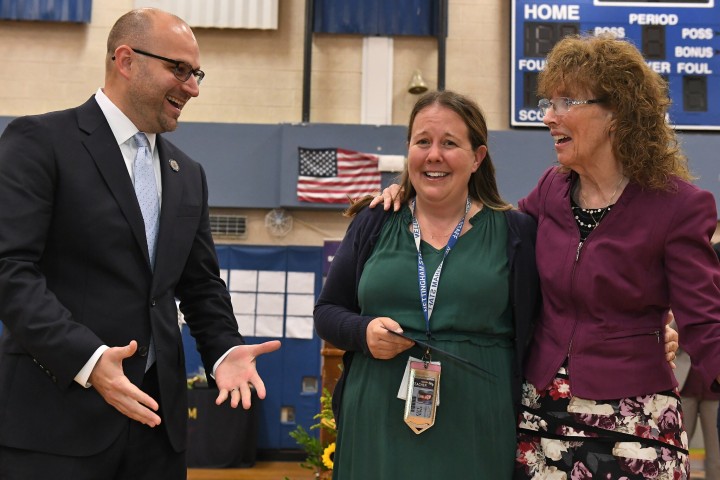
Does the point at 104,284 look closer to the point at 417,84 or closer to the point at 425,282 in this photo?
the point at 425,282

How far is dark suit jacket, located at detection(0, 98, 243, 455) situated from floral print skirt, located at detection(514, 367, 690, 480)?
1.05 metres

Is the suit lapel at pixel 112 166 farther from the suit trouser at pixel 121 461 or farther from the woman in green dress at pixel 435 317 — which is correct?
the woman in green dress at pixel 435 317

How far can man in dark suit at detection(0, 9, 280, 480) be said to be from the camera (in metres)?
1.86

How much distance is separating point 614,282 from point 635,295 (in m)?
0.06

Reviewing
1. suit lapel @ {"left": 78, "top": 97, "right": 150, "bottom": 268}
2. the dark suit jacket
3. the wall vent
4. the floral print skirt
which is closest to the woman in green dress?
the floral print skirt

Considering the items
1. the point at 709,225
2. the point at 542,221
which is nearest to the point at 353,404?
the point at 542,221

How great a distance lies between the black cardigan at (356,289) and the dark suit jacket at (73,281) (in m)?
0.46

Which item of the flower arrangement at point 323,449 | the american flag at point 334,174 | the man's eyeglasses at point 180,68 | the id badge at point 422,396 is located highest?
the american flag at point 334,174

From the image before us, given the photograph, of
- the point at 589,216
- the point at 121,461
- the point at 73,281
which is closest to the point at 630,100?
the point at 589,216

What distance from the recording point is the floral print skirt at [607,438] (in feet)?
6.39

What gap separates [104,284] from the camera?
6.64 ft

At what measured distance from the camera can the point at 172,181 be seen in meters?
2.29

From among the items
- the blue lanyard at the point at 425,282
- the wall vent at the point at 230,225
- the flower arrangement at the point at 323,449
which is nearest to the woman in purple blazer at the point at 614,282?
the blue lanyard at the point at 425,282

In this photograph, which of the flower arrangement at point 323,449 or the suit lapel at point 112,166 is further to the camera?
the flower arrangement at point 323,449
